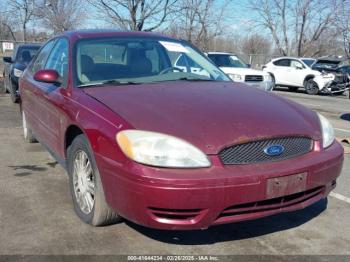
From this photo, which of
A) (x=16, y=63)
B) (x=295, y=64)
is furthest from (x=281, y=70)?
(x=16, y=63)

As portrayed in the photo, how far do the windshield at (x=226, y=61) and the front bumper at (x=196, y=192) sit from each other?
12.8 m

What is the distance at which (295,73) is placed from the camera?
67.9 feet

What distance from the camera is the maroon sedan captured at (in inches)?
120

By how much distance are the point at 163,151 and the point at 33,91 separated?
2846mm

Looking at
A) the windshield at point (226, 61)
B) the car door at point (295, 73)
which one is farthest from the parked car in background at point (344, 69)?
the windshield at point (226, 61)

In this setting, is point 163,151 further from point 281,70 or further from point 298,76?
point 281,70

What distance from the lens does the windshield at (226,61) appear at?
15891 millimetres

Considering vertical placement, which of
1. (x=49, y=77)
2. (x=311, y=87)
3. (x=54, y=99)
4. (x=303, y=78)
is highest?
(x=49, y=77)

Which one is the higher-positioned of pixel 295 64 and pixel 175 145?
pixel 175 145

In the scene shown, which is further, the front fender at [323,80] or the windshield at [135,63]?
the front fender at [323,80]

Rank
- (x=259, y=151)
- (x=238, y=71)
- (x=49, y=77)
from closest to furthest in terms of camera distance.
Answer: (x=259, y=151) < (x=49, y=77) < (x=238, y=71)

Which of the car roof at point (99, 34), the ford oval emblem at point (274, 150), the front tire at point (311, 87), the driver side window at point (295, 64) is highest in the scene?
the car roof at point (99, 34)

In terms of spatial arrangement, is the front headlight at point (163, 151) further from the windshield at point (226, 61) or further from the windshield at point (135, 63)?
the windshield at point (226, 61)

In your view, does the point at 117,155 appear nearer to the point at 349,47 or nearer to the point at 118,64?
the point at 118,64
